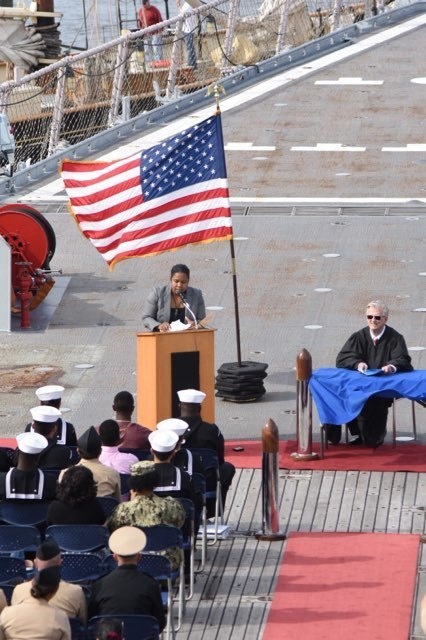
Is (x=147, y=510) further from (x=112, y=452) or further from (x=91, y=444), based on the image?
(x=112, y=452)

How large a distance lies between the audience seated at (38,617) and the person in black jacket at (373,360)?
17.9 feet

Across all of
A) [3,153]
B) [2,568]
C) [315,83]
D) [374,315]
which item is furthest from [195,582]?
[315,83]

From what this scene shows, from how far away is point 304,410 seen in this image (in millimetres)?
14031

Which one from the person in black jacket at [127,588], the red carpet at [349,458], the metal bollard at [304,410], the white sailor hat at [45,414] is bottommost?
the red carpet at [349,458]

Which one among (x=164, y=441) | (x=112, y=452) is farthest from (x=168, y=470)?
(x=112, y=452)

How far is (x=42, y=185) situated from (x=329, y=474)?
34.9ft

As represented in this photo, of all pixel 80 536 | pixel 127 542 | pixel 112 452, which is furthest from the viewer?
pixel 112 452

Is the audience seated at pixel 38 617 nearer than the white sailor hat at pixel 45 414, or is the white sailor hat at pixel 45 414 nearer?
the audience seated at pixel 38 617

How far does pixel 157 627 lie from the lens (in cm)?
943

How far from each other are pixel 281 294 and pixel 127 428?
6.52 m

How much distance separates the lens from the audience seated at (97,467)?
11.4 metres

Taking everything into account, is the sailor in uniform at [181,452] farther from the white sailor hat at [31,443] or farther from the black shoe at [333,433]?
the black shoe at [333,433]

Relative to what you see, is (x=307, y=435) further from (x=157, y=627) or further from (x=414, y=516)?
(x=157, y=627)

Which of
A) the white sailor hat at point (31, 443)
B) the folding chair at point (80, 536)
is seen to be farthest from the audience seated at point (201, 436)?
the folding chair at point (80, 536)
